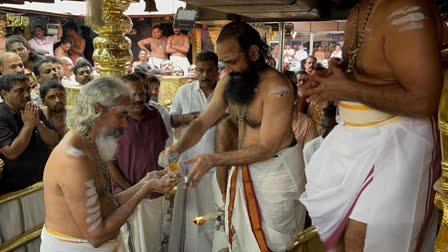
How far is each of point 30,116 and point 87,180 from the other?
4.33 feet

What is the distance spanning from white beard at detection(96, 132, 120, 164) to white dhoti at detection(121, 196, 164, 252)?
38.2 inches

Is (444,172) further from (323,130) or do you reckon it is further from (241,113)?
(323,130)

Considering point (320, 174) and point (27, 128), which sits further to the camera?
point (27, 128)

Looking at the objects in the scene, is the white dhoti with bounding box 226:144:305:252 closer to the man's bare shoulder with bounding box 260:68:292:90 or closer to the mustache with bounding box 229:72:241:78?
the man's bare shoulder with bounding box 260:68:292:90

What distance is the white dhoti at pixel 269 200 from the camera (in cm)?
244

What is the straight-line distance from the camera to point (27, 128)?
2.80 metres

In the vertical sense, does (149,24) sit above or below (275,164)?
above

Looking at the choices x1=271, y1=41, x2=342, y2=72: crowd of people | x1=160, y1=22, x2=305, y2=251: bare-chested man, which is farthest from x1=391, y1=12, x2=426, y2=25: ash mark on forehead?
x1=271, y1=41, x2=342, y2=72: crowd of people

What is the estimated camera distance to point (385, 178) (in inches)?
57.6

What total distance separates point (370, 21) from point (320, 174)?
0.65 meters

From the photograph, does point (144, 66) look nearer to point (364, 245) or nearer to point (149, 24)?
point (149, 24)

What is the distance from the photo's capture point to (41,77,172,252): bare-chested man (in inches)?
70.4

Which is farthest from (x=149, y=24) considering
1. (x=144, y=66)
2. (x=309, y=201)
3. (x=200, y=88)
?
(x=309, y=201)

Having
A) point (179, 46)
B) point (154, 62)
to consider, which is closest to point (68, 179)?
point (154, 62)
